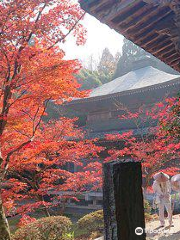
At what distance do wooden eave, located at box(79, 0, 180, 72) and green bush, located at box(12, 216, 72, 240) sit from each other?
5945 millimetres

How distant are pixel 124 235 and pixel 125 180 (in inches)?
8.8

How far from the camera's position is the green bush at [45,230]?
6855 millimetres

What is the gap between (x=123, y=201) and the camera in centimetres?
108

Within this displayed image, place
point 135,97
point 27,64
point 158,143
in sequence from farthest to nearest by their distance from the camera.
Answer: point 135,97, point 158,143, point 27,64

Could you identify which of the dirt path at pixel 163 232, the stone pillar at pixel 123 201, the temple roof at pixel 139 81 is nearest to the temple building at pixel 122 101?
the temple roof at pixel 139 81

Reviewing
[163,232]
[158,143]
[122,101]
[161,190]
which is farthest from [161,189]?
[122,101]

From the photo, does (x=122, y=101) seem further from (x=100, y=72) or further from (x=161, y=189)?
(x=100, y=72)

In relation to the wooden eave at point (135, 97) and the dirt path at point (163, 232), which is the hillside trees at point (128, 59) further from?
the dirt path at point (163, 232)

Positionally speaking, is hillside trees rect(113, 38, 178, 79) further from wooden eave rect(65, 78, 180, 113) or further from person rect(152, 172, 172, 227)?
person rect(152, 172, 172, 227)

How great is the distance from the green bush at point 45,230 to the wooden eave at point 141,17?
5945mm

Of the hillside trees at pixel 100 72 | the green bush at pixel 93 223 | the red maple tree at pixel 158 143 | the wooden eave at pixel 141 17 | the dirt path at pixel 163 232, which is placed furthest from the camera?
the hillside trees at pixel 100 72

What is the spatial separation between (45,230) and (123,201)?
22.2 feet

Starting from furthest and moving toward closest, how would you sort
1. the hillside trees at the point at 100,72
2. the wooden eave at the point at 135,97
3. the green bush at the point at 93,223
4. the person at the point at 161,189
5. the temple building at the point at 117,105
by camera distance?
the hillside trees at the point at 100,72 → the wooden eave at the point at 135,97 → the temple building at the point at 117,105 → the green bush at the point at 93,223 → the person at the point at 161,189

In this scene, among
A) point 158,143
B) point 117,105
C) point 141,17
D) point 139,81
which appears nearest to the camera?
point 141,17
